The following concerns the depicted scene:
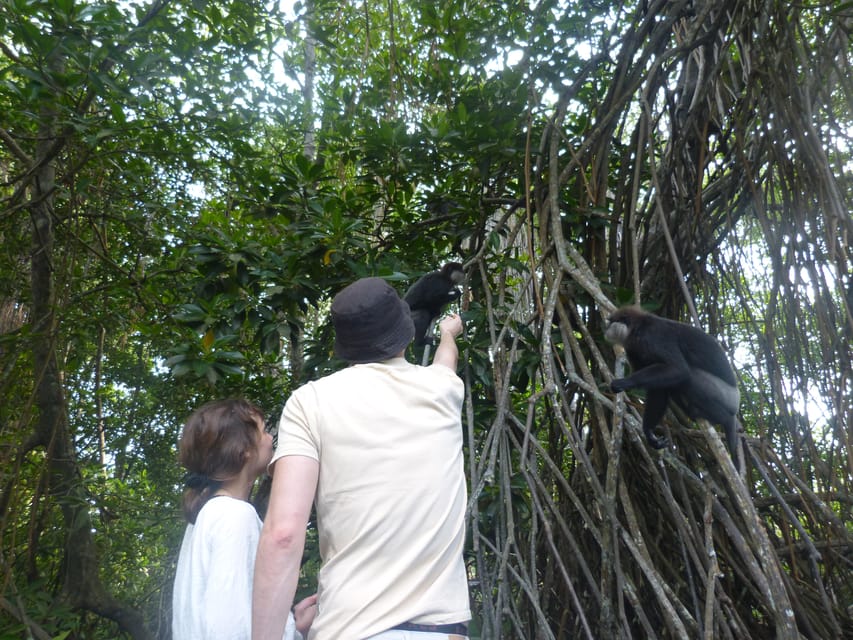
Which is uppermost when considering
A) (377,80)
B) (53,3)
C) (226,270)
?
(377,80)

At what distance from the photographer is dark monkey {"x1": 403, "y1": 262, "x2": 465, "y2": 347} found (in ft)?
11.4

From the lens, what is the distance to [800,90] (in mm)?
2730

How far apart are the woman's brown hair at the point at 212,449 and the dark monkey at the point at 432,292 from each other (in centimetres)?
192

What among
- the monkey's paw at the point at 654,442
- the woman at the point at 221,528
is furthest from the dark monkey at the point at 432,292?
the woman at the point at 221,528

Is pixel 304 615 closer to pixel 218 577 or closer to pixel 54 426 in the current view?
pixel 218 577

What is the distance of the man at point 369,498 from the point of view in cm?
119

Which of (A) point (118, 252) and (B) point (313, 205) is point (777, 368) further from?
(A) point (118, 252)

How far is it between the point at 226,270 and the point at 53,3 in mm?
1316

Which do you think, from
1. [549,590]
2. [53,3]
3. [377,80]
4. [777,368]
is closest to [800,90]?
[777,368]

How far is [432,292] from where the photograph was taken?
3.47m

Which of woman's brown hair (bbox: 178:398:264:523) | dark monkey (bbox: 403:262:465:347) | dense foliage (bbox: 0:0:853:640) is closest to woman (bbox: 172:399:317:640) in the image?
woman's brown hair (bbox: 178:398:264:523)

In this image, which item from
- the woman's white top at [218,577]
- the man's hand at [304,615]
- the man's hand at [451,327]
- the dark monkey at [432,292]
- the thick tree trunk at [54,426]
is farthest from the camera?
the thick tree trunk at [54,426]

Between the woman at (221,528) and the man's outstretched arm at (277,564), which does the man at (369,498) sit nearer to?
the man's outstretched arm at (277,564)

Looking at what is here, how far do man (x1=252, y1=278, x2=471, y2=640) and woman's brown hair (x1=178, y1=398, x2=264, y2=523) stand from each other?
25cm
